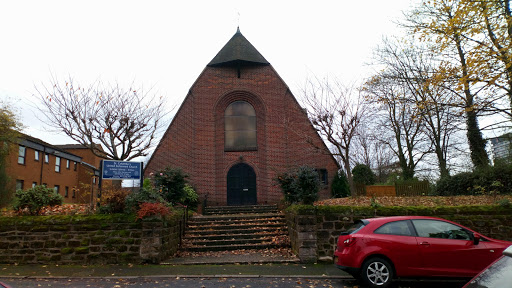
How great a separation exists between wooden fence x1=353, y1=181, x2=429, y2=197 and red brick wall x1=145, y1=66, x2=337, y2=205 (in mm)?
4295

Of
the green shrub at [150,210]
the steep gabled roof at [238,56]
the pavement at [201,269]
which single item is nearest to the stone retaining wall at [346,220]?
the pavement at [201,269]

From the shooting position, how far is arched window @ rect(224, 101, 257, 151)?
862 inches

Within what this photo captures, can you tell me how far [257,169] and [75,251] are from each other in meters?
13.2

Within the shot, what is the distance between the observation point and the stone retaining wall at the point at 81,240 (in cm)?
909

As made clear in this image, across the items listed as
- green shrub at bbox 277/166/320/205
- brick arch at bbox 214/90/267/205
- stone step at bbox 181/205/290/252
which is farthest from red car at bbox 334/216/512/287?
brick arch at bbox 214/90/267/205

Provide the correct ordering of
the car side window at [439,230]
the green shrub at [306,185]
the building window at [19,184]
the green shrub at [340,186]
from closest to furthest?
the car side window at [439,230] < the green shrub at [306,185] < the green shrub at [340,186] < the building window at [19,184]

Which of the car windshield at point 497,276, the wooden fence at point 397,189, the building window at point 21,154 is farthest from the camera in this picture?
the building window at point 21,154

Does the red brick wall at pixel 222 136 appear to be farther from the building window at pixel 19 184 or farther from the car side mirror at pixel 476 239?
the car side mirror at pixel 476 239

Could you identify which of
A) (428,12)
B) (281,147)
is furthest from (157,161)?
(428,12)

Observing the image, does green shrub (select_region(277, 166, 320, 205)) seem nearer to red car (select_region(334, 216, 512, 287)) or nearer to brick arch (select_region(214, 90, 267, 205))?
red car (select_region(334, 216, 512, 287))

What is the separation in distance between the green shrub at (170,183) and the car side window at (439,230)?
8.43m


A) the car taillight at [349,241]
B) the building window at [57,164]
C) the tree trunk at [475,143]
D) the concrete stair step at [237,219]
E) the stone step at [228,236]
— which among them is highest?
the building window at [57,164]

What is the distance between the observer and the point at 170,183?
12.7 meters

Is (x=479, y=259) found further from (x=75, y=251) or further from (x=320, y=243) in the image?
(x=75, y=251)
